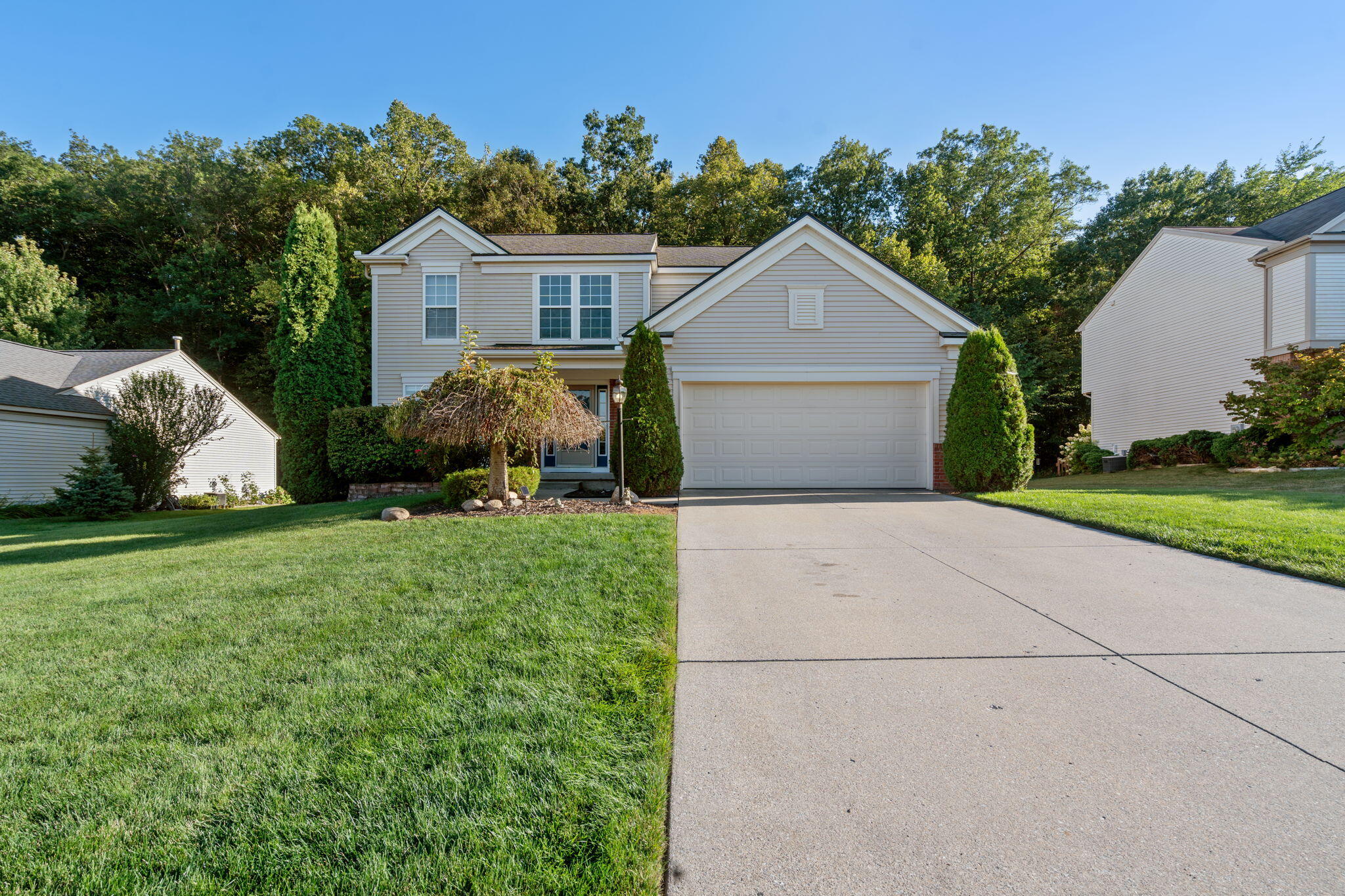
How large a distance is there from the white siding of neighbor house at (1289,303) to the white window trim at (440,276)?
20087mm

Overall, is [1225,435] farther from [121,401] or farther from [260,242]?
[260,242]

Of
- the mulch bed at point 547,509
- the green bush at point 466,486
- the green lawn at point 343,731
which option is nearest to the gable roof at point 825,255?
the mulch bed at point 547,509

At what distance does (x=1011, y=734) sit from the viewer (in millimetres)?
2641

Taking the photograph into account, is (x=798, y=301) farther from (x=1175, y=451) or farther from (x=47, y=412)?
(x=47, y=412)

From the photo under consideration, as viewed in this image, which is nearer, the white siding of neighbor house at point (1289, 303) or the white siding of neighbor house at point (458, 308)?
the white siding of neighbor house at point (1289, 303)

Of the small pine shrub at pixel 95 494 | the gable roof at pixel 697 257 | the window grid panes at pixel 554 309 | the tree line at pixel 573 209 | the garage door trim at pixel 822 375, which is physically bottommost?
the small pine shrub at pixel 95 494

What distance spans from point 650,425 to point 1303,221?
18.3 meters

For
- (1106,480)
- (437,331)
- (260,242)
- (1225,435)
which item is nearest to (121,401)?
(437,331)

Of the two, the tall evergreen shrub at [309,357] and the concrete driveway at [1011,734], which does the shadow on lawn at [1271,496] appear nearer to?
the concrete driveway at [1011,734]

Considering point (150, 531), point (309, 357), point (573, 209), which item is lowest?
point (150, 531)

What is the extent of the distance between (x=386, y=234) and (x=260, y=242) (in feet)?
24.9

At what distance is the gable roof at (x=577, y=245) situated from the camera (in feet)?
49.4

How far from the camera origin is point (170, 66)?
59.1 feet

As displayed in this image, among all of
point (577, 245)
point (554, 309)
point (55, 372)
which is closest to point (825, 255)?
point (554, 309)
